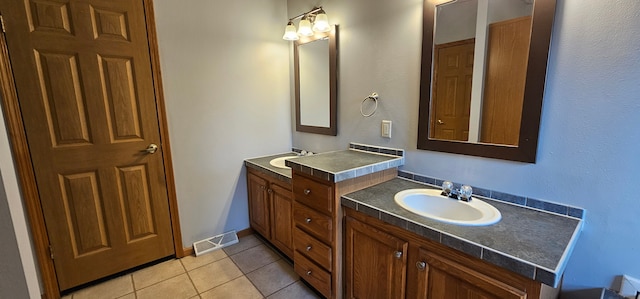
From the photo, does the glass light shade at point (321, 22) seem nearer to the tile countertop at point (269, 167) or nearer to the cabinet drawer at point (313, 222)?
the tile countertop at point (269, 167)

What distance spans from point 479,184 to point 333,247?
35.5 inches

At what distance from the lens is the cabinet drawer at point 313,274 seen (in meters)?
1.68

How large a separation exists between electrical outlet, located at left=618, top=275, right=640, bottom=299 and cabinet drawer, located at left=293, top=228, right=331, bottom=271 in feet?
4.27

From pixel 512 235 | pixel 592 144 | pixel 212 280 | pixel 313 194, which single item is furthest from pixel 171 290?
pixel 592 144

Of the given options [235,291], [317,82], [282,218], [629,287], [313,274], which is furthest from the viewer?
[317,82]

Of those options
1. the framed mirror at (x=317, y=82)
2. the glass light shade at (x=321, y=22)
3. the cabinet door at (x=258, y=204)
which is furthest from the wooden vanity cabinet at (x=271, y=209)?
the glass light shade at (x=321, y=22)

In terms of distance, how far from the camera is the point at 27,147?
5.45ft

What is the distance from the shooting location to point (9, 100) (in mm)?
1574

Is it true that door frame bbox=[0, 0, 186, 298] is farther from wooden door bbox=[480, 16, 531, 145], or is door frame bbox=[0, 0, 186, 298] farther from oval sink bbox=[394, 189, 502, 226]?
wooden door bbox=[480, 16, 531, 145]

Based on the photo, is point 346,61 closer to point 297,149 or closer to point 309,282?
point 297,149

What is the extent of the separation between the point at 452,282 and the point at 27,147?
251cm

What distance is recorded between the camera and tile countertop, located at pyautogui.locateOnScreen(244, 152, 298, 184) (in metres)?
2.06

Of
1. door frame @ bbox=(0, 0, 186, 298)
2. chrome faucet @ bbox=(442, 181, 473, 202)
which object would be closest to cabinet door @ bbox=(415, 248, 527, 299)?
chrome faucet @ bbox=(442, 181, 473, 202)

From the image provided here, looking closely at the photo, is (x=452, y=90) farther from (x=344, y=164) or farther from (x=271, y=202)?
(x=271, y=202)
